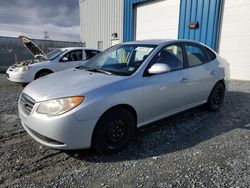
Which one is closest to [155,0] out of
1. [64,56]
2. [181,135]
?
[64,56]

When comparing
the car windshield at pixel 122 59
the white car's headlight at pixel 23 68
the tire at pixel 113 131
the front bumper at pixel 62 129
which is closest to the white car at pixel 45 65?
the white car's headlight at pixel 23 68

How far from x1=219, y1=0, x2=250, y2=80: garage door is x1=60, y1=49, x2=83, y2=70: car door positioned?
18.8 feet

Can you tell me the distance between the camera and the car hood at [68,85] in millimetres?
2775

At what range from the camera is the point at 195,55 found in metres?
4.41

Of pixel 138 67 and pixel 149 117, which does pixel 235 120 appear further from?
pixel 138 67

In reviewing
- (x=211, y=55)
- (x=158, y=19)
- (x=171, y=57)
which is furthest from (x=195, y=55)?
(x=158, y=19)

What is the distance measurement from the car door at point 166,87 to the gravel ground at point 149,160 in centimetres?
43

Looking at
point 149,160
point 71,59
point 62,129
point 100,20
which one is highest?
point 100,20

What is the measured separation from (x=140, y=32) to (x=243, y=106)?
8503mm

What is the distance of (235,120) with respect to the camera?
14.8ft

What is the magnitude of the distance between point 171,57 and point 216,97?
5.88 ft

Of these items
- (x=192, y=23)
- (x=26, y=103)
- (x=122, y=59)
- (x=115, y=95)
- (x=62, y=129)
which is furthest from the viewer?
(x=192, y=23)

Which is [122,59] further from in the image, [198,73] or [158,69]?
[198,73]

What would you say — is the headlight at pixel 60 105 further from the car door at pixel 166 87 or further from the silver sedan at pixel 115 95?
the car door at pixel 166 87
